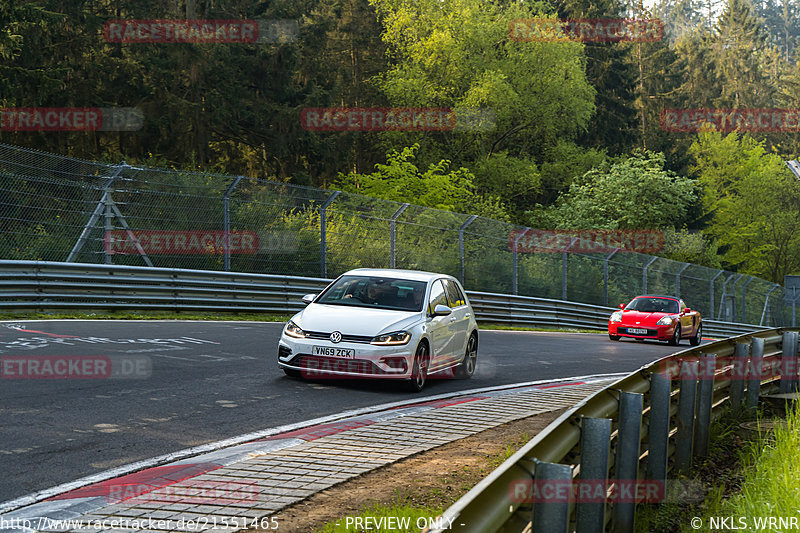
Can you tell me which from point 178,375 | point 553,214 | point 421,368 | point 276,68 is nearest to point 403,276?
point 421,368

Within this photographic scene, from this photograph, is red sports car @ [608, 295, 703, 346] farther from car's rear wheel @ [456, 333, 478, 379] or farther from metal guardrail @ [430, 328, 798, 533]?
metal guardrail @ [430, 328, 798, 533]

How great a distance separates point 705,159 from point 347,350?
246ft

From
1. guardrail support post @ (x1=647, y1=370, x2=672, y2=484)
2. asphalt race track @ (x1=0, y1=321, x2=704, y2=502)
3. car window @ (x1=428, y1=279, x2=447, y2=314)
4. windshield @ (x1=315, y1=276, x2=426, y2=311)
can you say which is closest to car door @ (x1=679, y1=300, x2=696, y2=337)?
asphalt race track @ (x1=0, y1=321, x2=704, y2=502)

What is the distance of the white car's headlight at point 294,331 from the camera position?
11.0m

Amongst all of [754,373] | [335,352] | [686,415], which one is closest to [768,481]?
[686,415]

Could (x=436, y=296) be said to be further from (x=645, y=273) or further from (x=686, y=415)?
(x=645, y=273)

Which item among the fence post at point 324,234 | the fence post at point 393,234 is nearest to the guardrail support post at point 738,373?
the fence post at point 324,234

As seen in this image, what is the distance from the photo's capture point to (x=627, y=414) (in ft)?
19.1

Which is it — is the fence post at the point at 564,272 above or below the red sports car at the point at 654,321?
above

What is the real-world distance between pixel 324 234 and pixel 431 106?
108ft

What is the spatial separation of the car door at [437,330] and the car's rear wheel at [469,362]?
0.73m

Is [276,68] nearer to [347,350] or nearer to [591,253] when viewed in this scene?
[591,253]

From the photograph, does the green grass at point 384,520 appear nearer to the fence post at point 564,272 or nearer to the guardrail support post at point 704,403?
the guardrail support post at point 704,403

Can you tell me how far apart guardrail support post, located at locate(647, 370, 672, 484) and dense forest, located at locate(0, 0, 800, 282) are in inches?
1035
